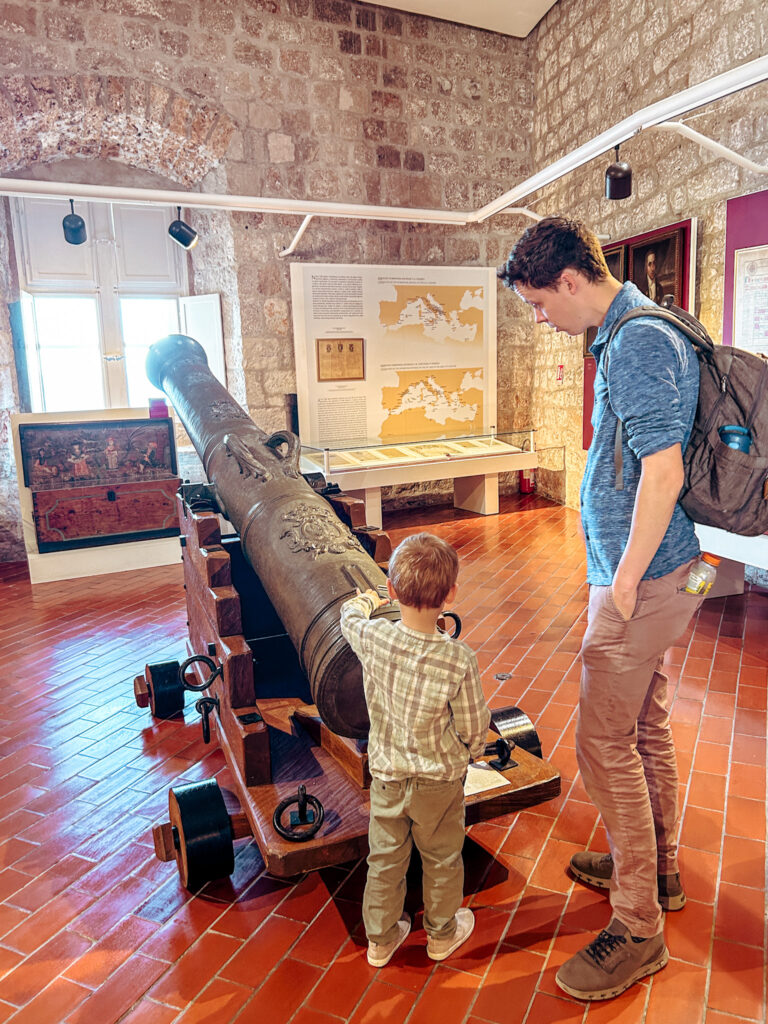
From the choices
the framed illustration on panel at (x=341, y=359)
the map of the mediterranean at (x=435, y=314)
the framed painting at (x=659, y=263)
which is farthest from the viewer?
the map of the mediterranean at (x=435, y=314)

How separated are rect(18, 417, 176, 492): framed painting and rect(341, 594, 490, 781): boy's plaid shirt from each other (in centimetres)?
463

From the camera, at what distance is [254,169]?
6.77 metres

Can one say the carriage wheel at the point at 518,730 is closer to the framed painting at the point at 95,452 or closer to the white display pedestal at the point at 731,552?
the white display pedestal at the point at 731,552

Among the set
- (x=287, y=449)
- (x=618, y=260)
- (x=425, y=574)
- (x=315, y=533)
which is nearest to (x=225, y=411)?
(x=287, y=449)

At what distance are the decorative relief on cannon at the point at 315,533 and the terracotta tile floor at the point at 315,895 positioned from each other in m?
0.95

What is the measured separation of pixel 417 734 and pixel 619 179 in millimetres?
3987

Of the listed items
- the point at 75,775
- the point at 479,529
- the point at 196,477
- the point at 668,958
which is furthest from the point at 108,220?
the point at 668,958

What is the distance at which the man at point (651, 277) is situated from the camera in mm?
5755

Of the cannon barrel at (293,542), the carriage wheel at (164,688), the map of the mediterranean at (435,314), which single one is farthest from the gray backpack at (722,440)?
the map of the mediterranean at (435,314)

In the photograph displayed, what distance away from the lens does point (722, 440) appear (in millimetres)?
1514

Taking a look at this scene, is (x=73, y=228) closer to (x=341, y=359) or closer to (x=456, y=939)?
(x=341, y=359)

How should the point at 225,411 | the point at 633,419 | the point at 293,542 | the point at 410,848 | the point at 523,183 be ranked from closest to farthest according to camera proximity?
the point at 633,419 < the point at 410,848 < the point at 293,542 < the point at 225,411 < the point at 523,183

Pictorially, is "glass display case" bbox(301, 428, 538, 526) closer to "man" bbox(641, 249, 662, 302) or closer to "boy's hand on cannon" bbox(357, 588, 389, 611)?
"man" bbox(641, 249, 662, 302)

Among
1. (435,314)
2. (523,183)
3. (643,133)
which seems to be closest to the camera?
(523,183)
